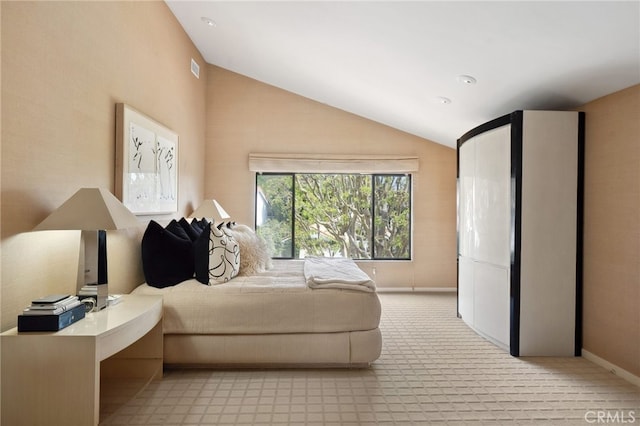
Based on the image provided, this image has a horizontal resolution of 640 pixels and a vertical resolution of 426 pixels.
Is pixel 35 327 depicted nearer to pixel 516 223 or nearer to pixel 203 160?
pixel 516 223

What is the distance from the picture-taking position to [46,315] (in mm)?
1754

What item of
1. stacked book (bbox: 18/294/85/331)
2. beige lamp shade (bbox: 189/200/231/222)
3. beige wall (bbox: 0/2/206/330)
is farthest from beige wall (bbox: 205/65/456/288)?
stacked book (bbox: 18/294/85/331)

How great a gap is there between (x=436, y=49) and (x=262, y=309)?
239 cm

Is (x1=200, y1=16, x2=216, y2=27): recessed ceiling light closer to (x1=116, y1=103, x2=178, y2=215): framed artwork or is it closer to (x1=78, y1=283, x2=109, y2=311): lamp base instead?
(x1=116, y1=103, x2=178, y2=215): framed artwork

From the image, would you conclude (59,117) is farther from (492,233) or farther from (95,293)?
(492,233)

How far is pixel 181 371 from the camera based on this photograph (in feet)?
8.86

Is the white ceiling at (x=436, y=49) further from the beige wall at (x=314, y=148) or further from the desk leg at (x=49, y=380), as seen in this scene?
the desk leg at (x=49, y=380)

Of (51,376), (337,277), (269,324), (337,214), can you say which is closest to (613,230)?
(337,277)

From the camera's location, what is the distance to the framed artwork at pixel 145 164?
2.72 metres

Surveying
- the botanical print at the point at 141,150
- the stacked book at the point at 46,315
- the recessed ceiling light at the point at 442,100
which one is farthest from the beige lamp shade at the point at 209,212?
the recessed ceiling light at the point at 442,100

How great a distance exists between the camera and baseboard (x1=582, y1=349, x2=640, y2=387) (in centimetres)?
256

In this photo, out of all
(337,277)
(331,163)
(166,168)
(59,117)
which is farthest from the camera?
(331,163)

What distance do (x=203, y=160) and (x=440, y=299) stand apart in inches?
153

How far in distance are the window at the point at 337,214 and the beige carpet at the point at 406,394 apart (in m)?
2.44
